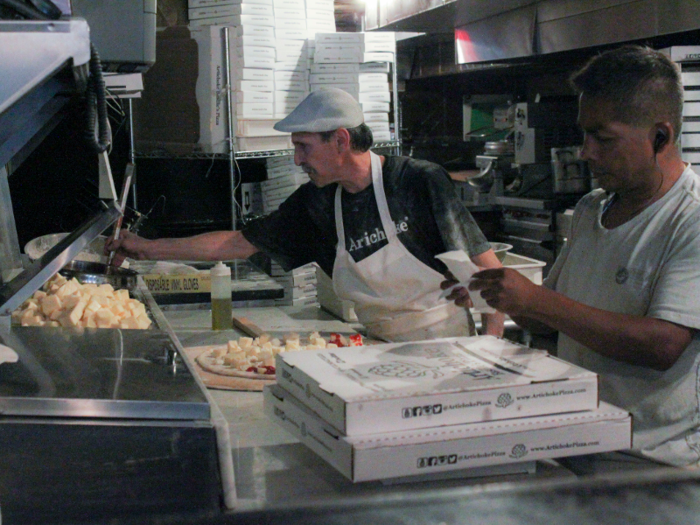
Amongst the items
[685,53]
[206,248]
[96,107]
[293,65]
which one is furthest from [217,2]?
[96,107]

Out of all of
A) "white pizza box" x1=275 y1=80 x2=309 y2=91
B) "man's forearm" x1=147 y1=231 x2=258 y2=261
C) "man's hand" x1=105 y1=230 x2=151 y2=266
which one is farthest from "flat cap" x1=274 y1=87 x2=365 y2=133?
"white pizza box" x1=275 y1=80 x2=309 y2=91

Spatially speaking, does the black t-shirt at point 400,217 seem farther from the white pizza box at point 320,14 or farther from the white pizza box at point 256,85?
the white pizza box at point 320,14

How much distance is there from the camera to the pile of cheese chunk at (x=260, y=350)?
2.16 meters

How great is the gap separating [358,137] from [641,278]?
1240 millimetres

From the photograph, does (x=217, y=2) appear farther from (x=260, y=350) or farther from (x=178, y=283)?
(x=260, y=350)

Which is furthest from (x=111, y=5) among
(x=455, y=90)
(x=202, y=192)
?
(x=455, y=90)

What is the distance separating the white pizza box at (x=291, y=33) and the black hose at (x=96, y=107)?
3.06 metres

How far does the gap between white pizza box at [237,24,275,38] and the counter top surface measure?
294cm

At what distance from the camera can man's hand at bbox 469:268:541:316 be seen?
153 cm

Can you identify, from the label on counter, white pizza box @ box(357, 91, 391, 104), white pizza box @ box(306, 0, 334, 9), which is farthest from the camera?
white pizza box @ box(357, 91, 391, 104)

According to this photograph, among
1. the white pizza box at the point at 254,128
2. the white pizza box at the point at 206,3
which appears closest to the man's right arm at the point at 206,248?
the white pizza box at the point at 254,128

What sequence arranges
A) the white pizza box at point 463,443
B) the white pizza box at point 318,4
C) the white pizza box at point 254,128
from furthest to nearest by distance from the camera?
the white pizza box at point 318,4 < the white pizza box at point 254,128 < the white pizza box at point 463,443

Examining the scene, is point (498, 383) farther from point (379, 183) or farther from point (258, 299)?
point (258, 299)

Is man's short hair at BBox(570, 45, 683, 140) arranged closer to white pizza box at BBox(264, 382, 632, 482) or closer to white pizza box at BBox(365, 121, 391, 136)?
white pizza box at BBox(264, 382, 632, 482)
